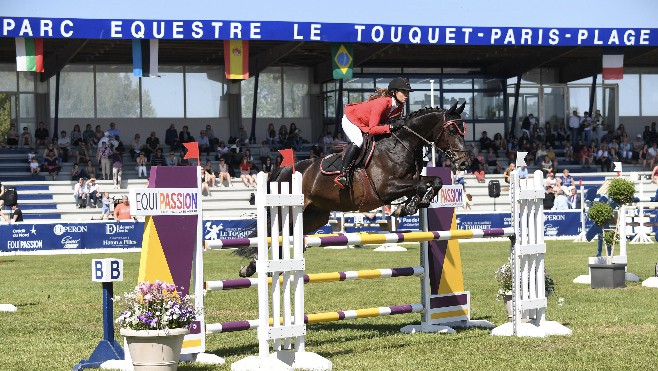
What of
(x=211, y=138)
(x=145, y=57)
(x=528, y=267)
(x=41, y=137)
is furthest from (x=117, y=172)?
(x=528, y=267)

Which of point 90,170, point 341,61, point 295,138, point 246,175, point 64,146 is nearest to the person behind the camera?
point 90,170

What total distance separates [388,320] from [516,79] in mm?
28839

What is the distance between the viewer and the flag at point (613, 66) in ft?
109

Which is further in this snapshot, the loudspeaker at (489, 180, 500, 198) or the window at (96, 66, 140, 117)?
the window at (96, 66, 140, 117)

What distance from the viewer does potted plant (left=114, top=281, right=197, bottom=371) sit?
663cm

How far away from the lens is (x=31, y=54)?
28.3 metres

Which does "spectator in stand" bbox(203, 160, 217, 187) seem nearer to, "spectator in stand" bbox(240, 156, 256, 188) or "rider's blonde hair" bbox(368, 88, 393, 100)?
"spectator in stand" bbox(240, 156, 256, 188)

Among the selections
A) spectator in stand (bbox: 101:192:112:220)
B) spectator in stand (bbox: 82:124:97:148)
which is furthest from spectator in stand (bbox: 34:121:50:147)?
spectator in stand (bbox: 101:192:112:220)

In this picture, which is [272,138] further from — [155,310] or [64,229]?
[155,310]

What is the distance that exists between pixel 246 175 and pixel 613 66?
40.7 feet

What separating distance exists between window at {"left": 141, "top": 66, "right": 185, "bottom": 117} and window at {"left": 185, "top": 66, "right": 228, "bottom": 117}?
9.6 inches

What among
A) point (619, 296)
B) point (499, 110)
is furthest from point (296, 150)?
point (619, 296)

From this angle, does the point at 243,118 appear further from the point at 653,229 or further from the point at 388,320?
the point at 388,320

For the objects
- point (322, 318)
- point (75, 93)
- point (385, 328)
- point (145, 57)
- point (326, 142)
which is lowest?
point (385, 328)
